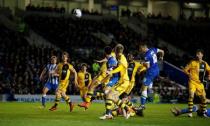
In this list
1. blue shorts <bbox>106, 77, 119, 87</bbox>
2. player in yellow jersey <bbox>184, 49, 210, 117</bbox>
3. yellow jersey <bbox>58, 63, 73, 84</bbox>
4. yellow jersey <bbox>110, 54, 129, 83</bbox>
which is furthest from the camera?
yellow jersey <bbox>58, 63, 73, 84</bbox>

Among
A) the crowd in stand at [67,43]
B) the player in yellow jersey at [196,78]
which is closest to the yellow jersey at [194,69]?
the player in yellow jersey at [196,78]

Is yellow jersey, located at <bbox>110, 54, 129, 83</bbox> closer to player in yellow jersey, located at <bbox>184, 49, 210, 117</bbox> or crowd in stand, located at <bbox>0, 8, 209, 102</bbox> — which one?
player in yellow jersey, located at <bbox>184, 49, 210, 117</bbox>

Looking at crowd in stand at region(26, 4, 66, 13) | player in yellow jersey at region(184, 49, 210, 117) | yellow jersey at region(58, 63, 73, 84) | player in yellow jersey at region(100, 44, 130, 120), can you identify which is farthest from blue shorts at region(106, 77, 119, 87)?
crowd in stand at region(26, 4, 66, 13)

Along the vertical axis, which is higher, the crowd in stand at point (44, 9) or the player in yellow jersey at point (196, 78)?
the crowd in stand at point (44, 9)

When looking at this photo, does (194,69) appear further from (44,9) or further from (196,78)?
(44,9)

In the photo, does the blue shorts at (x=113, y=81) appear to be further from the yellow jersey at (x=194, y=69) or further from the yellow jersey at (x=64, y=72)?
the yellow jersey at (x=64, y=72)

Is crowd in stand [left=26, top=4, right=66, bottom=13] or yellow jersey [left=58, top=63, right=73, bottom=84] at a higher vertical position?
crowd in stand [left=26, top=4, right=66, bottom=13]

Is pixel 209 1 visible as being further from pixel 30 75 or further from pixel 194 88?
pixel 194 88

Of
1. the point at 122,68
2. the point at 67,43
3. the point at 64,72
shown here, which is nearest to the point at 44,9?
the point at 67,43

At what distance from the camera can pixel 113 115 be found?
70.8ft

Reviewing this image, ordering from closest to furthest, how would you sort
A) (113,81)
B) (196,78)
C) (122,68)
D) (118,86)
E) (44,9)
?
(122,68) → (118,86) → (113,81) → (196,78) → (44,9)

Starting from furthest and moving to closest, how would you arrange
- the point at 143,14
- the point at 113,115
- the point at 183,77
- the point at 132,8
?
the point at 132,8, the point at 143,14, the point at 183,77, the point at 113,115

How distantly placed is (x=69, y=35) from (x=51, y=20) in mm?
2635

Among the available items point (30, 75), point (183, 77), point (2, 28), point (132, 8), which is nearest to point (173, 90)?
point (183, 77)
